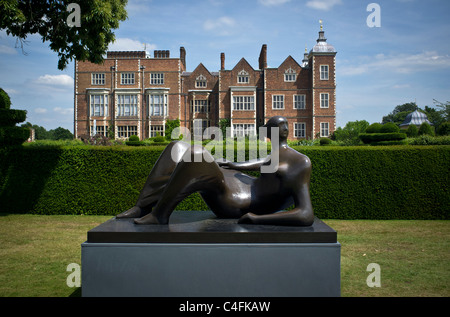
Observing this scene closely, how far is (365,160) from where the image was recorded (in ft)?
27.5

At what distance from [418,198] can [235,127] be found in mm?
25045

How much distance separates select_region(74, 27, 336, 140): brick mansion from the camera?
33.0m

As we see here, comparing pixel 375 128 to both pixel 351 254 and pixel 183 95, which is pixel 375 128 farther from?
pixel 183 95

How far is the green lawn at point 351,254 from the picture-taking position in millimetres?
3855

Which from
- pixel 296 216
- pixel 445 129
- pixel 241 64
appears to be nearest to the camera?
pixel 296 216

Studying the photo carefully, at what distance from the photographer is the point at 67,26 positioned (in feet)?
30.6

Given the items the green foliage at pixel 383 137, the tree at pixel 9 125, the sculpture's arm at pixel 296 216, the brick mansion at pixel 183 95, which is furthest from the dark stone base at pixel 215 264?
the brick mansion at pixel 183 95

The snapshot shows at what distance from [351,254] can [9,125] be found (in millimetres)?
9548

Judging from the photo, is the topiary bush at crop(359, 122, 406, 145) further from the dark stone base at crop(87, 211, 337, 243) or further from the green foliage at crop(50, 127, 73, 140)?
the green foliage at crop(50, 127, 73, 140)

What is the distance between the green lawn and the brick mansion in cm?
2566

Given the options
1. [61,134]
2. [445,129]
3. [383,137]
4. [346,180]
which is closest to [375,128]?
[383,137]

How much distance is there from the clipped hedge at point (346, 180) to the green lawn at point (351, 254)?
46 cm

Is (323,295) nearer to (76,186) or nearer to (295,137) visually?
(76,186)

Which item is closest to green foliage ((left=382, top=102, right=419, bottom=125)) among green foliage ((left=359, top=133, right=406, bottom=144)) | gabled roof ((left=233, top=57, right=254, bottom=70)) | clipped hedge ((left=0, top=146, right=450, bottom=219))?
gabled roof ((left=233, top=57, right=254, bottom=70))
